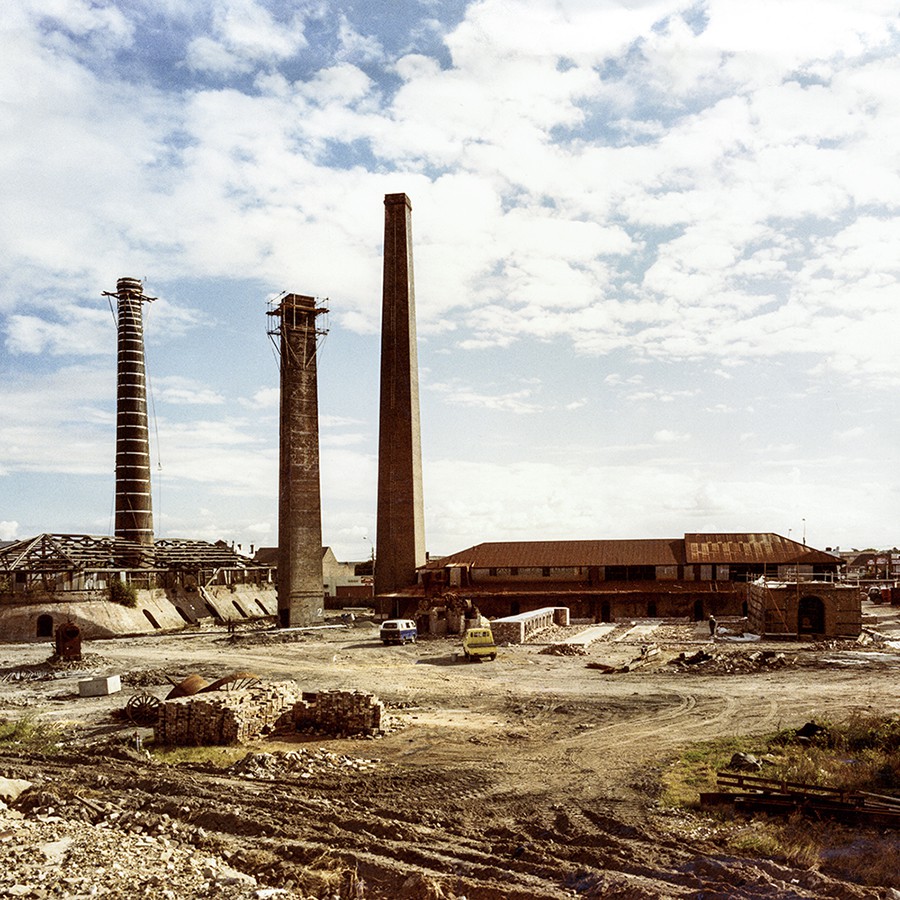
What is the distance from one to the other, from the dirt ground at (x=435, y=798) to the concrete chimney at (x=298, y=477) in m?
23.7

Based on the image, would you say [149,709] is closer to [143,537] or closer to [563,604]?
[563,604]

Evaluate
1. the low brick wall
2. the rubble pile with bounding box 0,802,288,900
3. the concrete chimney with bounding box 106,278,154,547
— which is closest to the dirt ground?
the rubble pile with bounding box 0,802,288,900

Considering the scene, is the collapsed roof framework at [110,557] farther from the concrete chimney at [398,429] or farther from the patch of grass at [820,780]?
the patch of grass at [820,780]

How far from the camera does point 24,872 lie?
11.1 metres

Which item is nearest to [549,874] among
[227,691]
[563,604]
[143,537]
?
[227,691]

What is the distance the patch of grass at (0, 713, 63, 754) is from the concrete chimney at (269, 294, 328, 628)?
30241mm

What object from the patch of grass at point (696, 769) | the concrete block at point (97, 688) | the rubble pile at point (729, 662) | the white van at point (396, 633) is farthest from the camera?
the white van at point (396, 633)

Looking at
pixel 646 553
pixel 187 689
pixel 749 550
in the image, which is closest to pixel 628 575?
pixel 646 553

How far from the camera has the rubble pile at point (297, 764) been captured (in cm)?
1633

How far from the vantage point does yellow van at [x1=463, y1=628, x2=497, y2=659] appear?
3353 cm

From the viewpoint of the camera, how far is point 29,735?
2064 centimetres

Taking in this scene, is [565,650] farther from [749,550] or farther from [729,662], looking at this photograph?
[749,550]

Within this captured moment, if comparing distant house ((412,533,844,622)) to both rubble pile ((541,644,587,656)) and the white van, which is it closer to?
the white van

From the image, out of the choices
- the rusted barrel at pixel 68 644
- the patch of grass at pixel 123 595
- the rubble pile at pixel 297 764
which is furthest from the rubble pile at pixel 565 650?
the patch of grass at pixel 123 595
